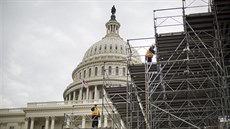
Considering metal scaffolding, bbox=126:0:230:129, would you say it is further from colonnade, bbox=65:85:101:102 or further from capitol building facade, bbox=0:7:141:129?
colonnade, bbox=65:85:101:102

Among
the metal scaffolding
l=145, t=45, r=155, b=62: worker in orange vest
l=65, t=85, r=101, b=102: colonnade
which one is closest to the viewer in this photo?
the metal scaffolding

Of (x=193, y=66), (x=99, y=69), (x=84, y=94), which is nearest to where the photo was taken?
(x=193, y=66)

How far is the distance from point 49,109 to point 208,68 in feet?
140

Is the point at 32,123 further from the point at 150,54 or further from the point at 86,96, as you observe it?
the point at 150,54

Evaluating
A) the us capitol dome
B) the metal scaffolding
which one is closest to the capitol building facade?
the us capitol dome

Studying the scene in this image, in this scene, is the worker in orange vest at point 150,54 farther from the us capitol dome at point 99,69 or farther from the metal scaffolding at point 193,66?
the us capitol dome at point 99,69

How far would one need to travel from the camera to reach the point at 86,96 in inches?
2985

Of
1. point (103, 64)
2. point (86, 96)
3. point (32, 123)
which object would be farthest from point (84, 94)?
point (32, 123)

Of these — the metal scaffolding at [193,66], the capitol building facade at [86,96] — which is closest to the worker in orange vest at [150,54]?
the metal scaffolding at [193,66]

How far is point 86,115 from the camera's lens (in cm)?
5775

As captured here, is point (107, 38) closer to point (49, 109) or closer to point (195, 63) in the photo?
point (49, 109)

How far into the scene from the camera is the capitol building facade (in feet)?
195

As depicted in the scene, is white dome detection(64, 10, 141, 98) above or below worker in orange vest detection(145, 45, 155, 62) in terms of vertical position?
above

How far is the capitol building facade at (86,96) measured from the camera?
59469mm
